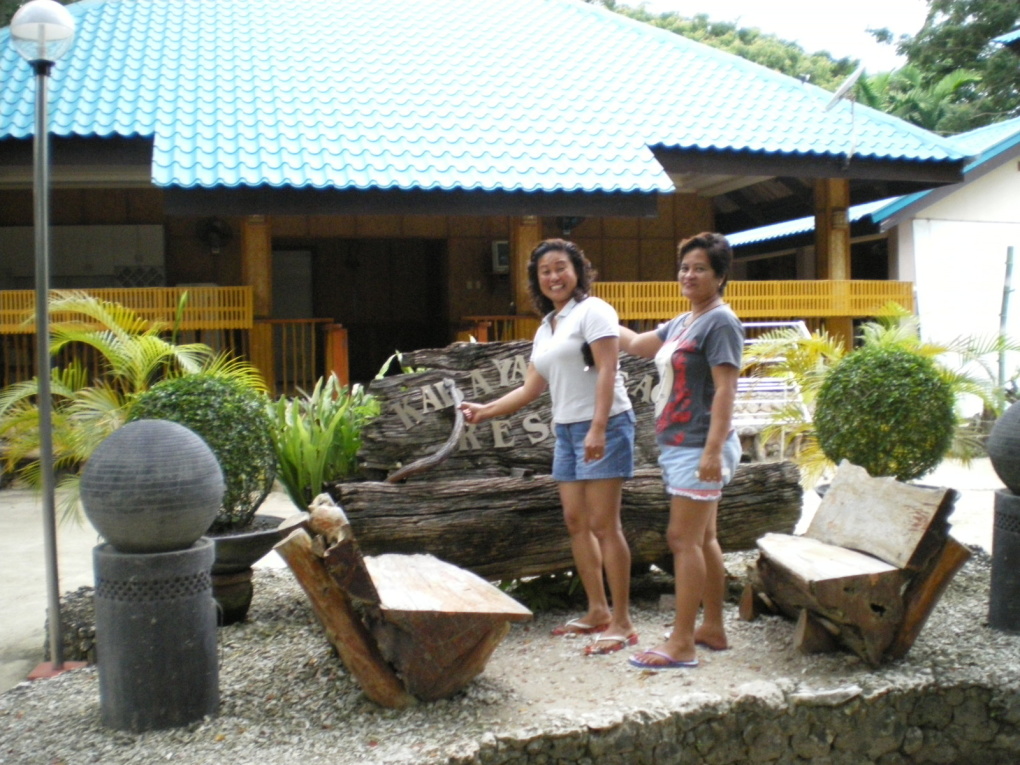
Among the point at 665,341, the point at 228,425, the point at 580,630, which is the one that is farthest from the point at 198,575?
the point at 665,341

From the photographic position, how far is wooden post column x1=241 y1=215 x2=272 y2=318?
422 inches

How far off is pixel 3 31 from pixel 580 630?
11.7 m

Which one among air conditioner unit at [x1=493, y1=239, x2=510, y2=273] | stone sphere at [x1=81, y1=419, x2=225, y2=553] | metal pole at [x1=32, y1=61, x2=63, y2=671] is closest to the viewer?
stone sphere at [x1=81, y1=419, x2=225, y2=553]

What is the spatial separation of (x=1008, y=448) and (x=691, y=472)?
1781 millimetres

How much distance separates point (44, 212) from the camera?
4.49 meters

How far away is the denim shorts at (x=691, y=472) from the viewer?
3922 millimetres

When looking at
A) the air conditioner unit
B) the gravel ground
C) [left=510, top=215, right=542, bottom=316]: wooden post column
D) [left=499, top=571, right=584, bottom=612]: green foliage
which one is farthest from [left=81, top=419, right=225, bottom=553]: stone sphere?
the air conditioner unit

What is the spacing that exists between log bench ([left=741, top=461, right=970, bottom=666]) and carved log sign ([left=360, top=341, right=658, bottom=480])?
4.13ft

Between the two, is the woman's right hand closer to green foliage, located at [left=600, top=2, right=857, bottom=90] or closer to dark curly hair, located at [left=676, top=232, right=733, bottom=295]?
dark curly hair, located at [left=676, top=232, right=733, bottom=295]

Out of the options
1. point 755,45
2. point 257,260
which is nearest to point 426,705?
point 257,260

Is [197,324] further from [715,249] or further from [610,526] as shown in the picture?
[715,249]

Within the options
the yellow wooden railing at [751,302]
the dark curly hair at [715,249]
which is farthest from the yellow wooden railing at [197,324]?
the dark curly hair at [715,249]

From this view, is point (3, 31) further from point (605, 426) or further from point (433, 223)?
point (605, 426)

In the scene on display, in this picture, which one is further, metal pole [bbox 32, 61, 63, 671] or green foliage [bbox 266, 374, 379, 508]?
green foliage [bbox 266, 374, 379, 508]
